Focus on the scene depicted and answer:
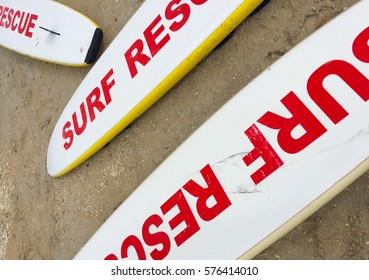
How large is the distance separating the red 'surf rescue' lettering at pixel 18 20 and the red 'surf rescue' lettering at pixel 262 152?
3.72 ft

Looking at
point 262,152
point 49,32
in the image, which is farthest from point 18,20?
point 262,152

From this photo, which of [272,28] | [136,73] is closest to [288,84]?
[272,28]

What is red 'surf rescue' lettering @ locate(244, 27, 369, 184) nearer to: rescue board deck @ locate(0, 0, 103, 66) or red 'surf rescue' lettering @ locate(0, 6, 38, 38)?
rescue board deck @ locate(0, 0, 103, 66)

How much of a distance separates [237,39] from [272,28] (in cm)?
14

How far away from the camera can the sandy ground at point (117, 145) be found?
1293mm

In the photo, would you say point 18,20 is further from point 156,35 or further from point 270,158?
point 270,158

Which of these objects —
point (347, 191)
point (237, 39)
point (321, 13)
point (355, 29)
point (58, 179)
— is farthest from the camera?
point (58, 179)

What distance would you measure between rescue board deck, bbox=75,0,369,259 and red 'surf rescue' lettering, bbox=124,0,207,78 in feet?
1.26

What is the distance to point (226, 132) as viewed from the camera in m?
1.32

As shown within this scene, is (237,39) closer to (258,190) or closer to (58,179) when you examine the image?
(258,190)

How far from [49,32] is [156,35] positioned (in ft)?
2.50

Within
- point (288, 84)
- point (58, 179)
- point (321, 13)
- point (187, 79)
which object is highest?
point (321, 13)

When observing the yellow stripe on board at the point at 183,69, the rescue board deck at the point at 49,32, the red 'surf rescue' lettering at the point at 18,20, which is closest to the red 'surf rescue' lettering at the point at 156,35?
the yellow stripe on board at the point at 183,69

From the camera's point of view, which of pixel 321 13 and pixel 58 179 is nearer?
pixel 321 13
